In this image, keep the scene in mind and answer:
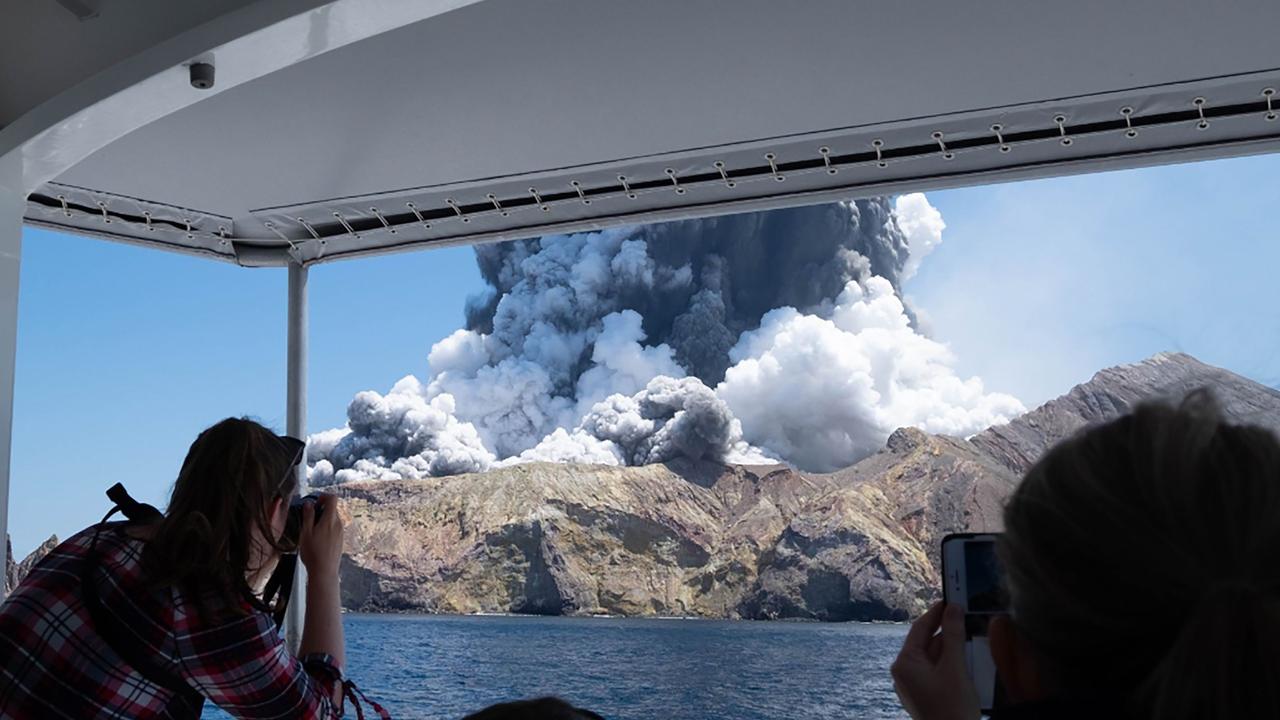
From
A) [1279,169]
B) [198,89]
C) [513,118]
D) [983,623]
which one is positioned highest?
[1279,169]

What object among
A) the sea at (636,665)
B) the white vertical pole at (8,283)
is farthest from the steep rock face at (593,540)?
the white vertical pole at (8,283)

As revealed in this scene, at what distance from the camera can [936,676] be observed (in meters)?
0.52

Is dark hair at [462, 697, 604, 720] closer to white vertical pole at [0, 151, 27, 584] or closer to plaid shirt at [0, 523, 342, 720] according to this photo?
plaid shirt at [0, 523, 342, 720]

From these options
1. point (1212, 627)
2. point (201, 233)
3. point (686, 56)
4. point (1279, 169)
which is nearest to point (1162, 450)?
point (1212, 627)

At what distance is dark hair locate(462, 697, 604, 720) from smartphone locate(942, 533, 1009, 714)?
0.95 feet

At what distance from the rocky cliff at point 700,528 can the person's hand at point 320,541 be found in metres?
30.9

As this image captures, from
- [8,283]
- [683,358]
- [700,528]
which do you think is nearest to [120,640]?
[8,283]

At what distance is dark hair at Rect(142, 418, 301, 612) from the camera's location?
98 centimetres

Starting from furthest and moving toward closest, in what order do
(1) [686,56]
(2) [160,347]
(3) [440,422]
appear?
Answer: (2) [160,347] < (3) [440,422] < (1) [686,56]

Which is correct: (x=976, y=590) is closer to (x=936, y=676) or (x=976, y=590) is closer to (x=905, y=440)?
(x=936, y=676)

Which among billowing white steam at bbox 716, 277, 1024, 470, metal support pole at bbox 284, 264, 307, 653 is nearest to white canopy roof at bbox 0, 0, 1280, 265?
metal support pole at bbox 284, 264, 307, 653

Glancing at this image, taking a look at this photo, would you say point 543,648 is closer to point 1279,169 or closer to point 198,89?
point 1279,169

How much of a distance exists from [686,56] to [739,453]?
32.5 metres

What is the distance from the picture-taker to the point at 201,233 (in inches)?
125
